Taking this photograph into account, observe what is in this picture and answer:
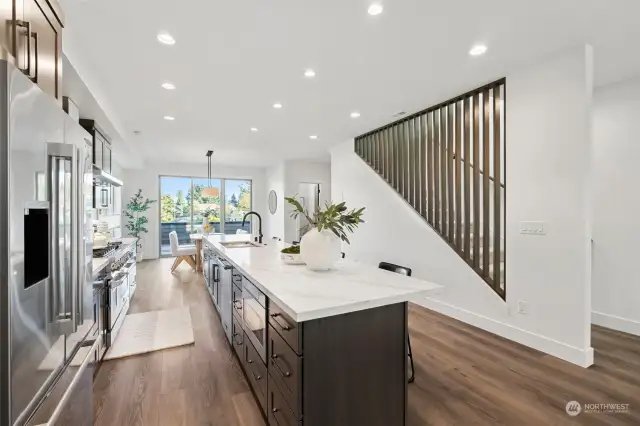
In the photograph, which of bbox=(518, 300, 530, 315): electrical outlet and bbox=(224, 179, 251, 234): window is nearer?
bbox=(518, 300, 530, 315): electrical outlet

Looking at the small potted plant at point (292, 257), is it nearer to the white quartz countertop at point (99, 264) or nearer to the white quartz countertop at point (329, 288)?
the white quartz countertop at point (329, 288)

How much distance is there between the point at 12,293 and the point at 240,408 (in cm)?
163

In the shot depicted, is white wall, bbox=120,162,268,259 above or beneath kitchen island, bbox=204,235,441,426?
above

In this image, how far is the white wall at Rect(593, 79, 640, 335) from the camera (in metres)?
3.20

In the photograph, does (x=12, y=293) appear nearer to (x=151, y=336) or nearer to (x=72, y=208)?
(x=72, y=208)

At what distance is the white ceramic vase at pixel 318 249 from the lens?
77.5 inches

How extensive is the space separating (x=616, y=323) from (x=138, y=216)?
31.6 ft

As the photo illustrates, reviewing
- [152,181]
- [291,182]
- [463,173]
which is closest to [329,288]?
[463,173]

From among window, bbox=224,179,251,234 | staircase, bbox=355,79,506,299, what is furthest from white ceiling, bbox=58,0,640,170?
window, bbox=224,179,251,234

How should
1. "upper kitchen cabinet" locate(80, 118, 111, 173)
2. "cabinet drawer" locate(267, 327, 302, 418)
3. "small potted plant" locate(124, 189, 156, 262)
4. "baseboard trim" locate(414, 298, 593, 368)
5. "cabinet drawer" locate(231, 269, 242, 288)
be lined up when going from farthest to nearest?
"small potted plant" locate(124, 189, 156, 262)
"upper kitchen cabinet" locate(80, 118, 111, 173)
"baseboard trim" locate(414, 298, 593, 368)
"cabinet drawer" locate(231, 269, 242, 288)
"cabinet drawer" locate(267, 327, 302, 418)

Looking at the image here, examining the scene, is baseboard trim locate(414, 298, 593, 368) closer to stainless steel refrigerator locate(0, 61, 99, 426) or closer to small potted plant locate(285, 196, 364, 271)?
small potted plant locate(285, 196, 364, 271)

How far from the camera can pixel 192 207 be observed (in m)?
9.03

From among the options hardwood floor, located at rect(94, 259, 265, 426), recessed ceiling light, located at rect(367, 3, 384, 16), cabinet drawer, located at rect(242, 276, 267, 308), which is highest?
recessed ceiling light, located at rect(367, 3, 384, 16)

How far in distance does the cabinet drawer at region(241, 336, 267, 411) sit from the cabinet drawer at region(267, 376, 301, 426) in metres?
0.11
